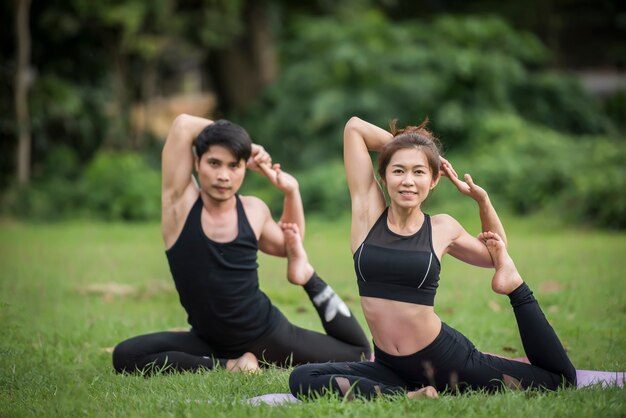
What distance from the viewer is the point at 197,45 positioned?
51.9 ft

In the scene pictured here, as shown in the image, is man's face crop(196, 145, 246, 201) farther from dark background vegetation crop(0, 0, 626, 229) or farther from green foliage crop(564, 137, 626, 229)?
dark background vegetation crop(0, 0, 626, 229)

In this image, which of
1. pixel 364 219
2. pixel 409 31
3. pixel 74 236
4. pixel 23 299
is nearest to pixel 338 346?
pixel 364 219

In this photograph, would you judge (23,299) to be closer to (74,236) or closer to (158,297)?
(158,297)

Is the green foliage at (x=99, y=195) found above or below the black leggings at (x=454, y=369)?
below

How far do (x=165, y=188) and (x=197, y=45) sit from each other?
38.3ft

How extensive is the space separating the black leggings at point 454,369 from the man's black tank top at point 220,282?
781 millimetres

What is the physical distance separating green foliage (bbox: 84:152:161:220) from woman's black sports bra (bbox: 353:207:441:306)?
9729 mm

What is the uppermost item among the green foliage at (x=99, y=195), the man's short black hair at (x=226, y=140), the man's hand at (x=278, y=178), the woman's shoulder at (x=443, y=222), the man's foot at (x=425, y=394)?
the man's short black hair at (x=226, y=140)

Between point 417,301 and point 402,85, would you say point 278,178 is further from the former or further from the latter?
point 402,85

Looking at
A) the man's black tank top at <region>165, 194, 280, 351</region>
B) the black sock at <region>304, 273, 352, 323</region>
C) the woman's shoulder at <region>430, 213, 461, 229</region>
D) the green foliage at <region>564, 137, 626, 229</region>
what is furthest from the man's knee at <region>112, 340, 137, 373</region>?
the green foliage at <region>564, 137, 626, 229</region>

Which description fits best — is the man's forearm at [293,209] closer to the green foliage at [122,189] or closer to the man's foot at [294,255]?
the man's foot at [294,255]

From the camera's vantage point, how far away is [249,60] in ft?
53.6

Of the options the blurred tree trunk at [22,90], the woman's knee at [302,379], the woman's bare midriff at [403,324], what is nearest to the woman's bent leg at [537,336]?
the woman's bare midriff at [403,324]

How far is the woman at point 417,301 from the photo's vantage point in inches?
148
